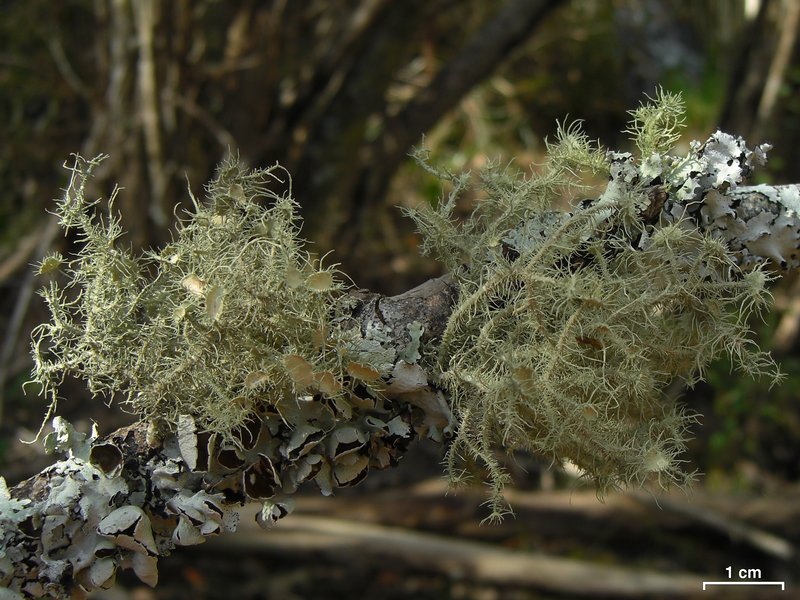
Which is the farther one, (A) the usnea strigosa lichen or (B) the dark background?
(B) the dark background

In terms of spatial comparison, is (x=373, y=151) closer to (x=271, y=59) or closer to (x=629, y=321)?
(x=271, y=59)

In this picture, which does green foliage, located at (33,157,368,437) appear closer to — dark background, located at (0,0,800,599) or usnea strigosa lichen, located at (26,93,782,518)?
usnea strigosa lichen, located at (26,93,782,518)

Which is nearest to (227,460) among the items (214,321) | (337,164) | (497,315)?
(214,321)

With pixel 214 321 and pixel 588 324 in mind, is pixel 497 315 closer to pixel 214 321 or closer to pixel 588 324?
pixel 588 324

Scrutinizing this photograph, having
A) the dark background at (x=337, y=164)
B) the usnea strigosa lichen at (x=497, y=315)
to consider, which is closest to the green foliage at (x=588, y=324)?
the usnea strigosa lichen at (x=497, y=315)

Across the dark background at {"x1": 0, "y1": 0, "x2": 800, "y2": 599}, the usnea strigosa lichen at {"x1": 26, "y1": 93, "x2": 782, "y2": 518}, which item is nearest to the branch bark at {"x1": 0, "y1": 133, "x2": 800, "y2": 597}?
the usnea strigosa lichen at {"x1": 26, "y1": 93, "x2": 782, "y2": 518}

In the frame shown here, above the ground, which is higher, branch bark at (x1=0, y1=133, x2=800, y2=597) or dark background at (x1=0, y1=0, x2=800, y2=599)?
dark background at (x1=0, y1=0, x2=800, y2=599)
